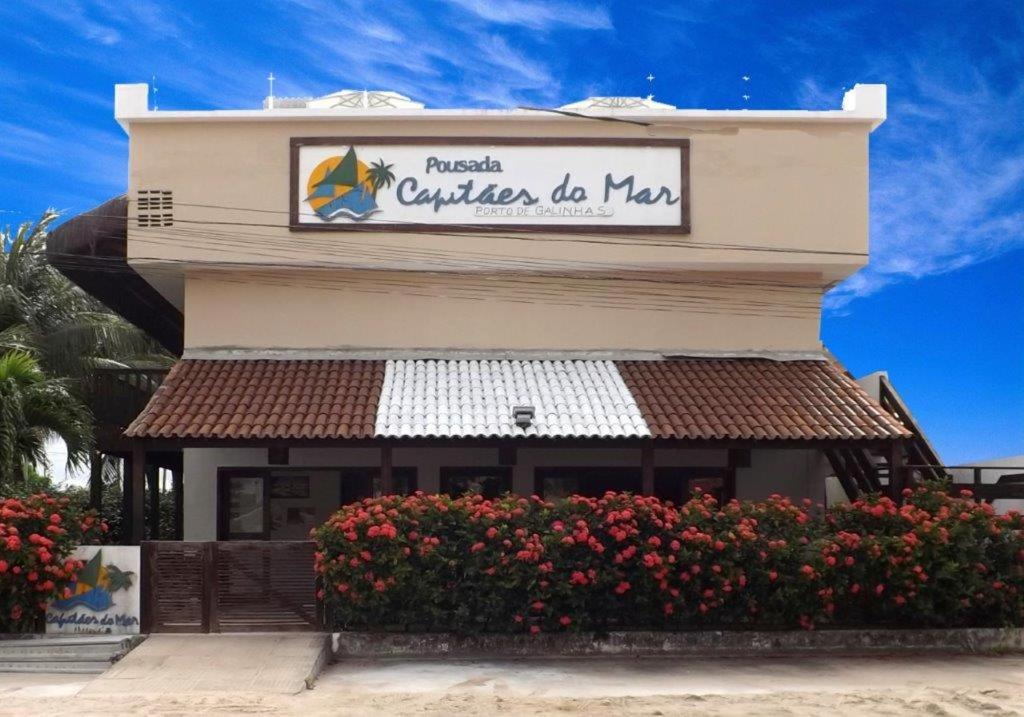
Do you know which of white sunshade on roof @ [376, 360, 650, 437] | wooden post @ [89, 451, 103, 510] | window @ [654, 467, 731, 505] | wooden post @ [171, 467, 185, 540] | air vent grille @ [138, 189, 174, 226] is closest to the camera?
white sunshade on roof @ [376, 360, 650, 437]

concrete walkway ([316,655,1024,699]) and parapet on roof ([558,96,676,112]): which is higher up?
parapet on roof ([558,96,676,112])

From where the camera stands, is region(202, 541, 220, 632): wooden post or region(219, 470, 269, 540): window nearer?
region(202, 541, 220, 632): wooden post

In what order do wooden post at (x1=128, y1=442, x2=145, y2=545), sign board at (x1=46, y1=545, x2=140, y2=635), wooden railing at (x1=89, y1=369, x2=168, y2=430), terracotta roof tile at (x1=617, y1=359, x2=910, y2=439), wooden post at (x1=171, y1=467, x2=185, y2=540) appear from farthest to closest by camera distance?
wooden post at (x1=171, y1=467, x2=185, y2=540) < wooden railing at (x1=89, y1=369, x2=168, y2=430) < terracotta roof tile at (x1=617, y1=359, x2=910, y2=439) < wooden post at (x1=128, y1=442, x2=145, y2=545) < sign board at (x1=46, y1=545, x2=140, y2=635)

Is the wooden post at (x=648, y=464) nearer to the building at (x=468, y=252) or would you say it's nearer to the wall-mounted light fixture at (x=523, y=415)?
the building at (x=468, y=252)

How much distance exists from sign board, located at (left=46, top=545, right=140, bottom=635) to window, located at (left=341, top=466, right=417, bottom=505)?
4.96m

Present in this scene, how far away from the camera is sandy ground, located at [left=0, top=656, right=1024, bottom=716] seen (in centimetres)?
1220

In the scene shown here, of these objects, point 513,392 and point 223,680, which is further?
point 513,392

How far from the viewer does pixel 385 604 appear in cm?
1516

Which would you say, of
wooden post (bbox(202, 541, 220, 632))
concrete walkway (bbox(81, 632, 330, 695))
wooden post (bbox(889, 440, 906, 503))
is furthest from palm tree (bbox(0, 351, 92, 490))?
wooden post (bbox(889, 440, 906, 503))

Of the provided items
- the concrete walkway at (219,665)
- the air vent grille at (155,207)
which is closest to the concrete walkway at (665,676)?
the concrete walkway at (219,665)

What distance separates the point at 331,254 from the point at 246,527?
470 centimetres

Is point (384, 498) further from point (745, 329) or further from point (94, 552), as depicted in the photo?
point (745, 329)

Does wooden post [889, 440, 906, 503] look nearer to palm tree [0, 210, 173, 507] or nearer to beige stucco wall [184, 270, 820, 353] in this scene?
beige stucco wall [184, 270, 820, 353]

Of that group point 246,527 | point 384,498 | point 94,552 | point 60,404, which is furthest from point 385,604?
point 60,404
